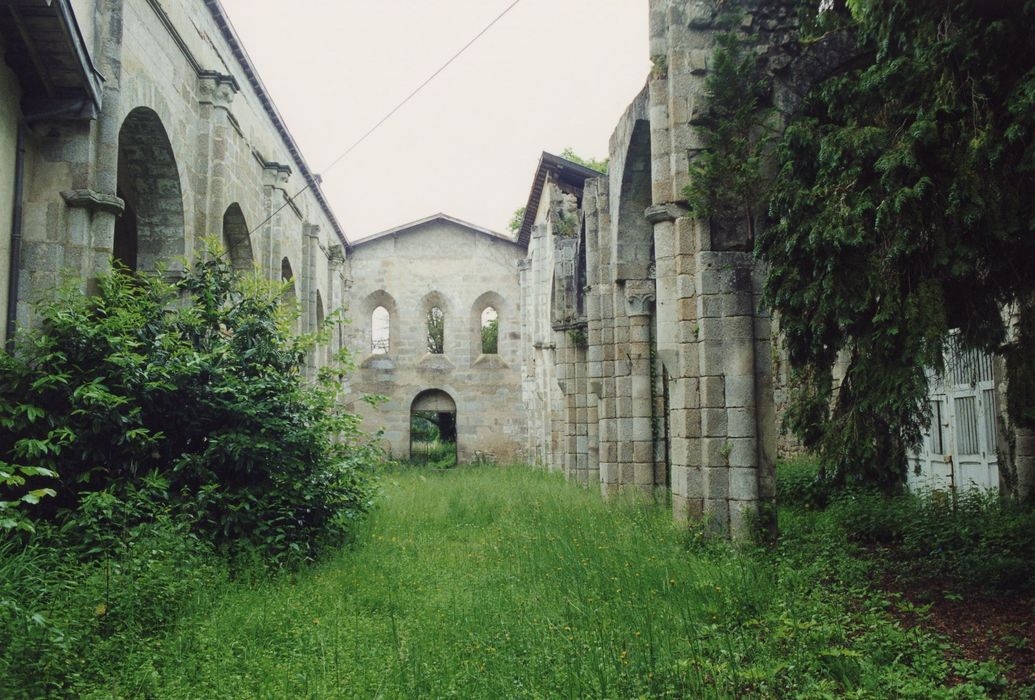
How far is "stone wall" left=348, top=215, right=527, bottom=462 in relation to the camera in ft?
101

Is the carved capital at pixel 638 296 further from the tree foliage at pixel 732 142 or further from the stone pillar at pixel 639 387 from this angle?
the tree foliage at pixel 732 142

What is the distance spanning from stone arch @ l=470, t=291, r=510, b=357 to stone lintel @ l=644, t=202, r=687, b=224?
2227 centimetres

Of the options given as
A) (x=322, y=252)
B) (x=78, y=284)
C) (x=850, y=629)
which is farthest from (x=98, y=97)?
(x=322, y=252)

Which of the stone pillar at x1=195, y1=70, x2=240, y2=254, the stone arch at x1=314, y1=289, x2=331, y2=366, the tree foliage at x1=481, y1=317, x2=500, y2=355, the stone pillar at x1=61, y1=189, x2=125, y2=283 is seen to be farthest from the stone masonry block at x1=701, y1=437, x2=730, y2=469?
the tree foliage at x1=481, y1=317, x2=500, y2=355

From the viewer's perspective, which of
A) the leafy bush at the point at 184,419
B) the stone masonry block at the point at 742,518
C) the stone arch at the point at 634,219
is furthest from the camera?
the stone arch at the point at 634,219

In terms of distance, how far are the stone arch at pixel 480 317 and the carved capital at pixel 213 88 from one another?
1775 centimetres

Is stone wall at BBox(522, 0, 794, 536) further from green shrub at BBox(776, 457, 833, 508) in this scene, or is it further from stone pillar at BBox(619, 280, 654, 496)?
stone pillar at BBox(619, 280, 654, 496)

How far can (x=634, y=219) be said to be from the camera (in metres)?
13.6

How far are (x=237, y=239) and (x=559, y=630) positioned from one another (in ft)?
42.8

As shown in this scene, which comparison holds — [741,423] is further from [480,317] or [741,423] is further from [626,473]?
[480,317]

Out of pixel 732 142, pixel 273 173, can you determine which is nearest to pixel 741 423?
pixel 732 142

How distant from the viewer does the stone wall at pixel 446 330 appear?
3075 centimetres

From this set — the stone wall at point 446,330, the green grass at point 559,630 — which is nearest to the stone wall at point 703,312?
the green grass at point 559,630

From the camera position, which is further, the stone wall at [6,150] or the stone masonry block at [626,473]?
the stone masonry block at [626,473]
